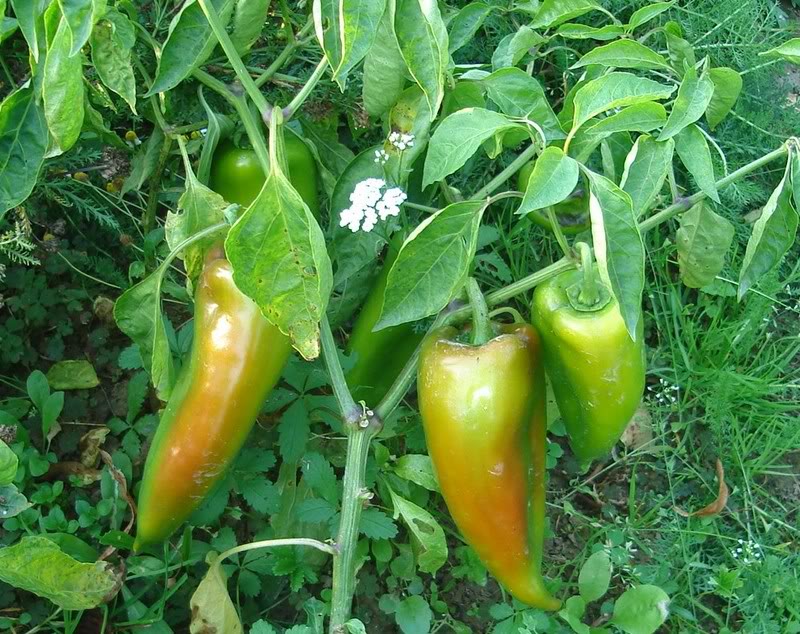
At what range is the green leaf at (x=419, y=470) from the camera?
4.53ft

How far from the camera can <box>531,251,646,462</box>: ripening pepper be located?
108 centimetres

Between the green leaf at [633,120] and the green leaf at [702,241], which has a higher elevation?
the green leaf at [633,120]

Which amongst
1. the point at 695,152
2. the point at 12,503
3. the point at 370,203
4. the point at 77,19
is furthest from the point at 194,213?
the point at 695,152

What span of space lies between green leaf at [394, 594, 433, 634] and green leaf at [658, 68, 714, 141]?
85cm

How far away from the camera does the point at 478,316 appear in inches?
44.1

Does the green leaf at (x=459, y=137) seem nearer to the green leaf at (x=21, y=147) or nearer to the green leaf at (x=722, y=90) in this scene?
the green leaf at (x=722, y=90)

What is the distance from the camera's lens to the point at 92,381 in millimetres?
1574

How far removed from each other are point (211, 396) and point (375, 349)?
32 cm

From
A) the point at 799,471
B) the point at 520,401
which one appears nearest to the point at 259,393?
the point at 520,401

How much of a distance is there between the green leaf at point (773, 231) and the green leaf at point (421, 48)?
18.8 inches

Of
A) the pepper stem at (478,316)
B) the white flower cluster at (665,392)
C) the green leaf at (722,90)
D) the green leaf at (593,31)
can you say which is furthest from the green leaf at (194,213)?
the white flower cluster at (665,392)

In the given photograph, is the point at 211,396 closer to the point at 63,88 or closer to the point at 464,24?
the point at 63,88

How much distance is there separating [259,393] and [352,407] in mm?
137

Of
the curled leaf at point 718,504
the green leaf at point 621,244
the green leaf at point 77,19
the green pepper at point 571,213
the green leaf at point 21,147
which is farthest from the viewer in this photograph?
the curled leaf at point 718,504
